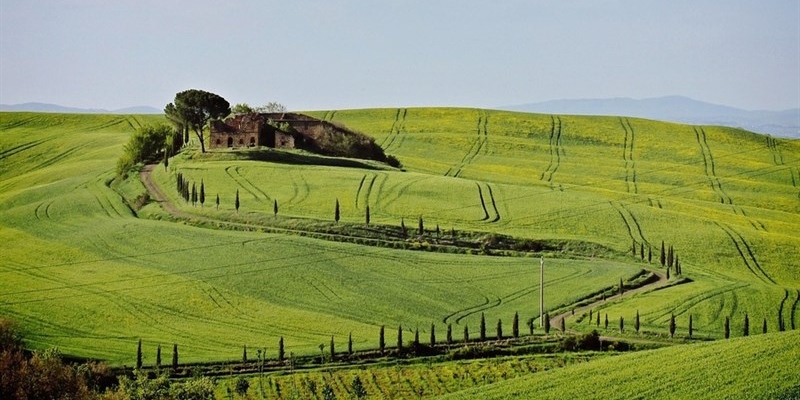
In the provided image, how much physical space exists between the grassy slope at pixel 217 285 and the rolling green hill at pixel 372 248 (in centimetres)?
22

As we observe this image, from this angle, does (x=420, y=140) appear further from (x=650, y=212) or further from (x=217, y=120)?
(x=650, y=212)

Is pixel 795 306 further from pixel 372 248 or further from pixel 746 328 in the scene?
pixel 372 248

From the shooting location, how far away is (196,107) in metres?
130

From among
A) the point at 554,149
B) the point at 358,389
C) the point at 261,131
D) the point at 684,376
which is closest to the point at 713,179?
the point at 554,149

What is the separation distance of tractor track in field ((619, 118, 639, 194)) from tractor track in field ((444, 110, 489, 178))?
2035 centimetres

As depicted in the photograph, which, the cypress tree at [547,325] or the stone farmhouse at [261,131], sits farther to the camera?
the stone farmhouse at [261,131]

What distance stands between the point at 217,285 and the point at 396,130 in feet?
304

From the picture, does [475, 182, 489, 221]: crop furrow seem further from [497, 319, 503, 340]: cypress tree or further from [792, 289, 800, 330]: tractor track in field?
[497, 319, 503, 340]: cypress tree

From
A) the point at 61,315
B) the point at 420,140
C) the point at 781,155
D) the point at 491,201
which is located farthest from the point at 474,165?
the point at 61,315

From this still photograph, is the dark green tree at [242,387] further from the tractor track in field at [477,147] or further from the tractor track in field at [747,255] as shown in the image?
the tractor track in field at [477,147]

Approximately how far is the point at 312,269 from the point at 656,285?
27.2 metres

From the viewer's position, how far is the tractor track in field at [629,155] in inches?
5354

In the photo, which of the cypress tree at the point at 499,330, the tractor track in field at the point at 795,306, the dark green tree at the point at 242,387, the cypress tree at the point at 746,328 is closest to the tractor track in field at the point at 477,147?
the tractor track in field at the point at 795,306

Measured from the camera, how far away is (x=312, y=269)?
83688mm
